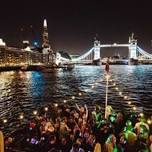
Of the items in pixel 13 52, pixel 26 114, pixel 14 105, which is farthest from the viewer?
pixel 13 52

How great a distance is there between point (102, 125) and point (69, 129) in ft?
5.60

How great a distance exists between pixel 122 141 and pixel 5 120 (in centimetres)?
1225

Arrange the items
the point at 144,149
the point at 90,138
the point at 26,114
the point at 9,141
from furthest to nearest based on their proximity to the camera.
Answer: the point at 26,114 → the point at 9,141 → the point at 90,138 → the point at 144,149

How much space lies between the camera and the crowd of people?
14656 mm

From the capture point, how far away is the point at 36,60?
194 meters

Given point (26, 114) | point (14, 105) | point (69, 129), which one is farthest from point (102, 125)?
point (14, 105)

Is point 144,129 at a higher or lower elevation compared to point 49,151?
higher

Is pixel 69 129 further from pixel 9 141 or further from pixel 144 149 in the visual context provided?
pixel 144 149

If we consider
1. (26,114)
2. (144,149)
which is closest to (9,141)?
(144,149)

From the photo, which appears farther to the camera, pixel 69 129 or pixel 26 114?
pixel 26 114

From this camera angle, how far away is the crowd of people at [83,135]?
14.7 meters

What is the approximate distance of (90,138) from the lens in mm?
15250

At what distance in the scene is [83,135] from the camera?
1577 cm

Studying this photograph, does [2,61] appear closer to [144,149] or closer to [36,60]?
[36,60]
